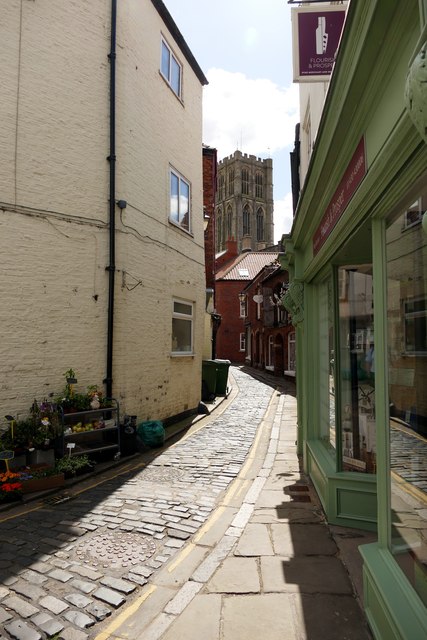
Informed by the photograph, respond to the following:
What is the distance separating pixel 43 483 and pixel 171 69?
10.9 m

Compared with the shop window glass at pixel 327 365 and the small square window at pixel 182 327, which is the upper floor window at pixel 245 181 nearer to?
the small square window at pixel 182 327

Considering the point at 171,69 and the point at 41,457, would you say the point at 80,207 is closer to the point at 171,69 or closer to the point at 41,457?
the point at 41,457

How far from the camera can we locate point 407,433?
276cm

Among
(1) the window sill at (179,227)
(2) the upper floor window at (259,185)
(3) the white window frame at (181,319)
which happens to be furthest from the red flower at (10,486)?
(2) the upper floor window at (259,185)

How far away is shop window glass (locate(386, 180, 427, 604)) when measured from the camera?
98.7 inches

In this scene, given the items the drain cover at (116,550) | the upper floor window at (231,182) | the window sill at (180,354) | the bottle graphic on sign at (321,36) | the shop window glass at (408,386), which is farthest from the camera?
the upper floor window at (231,182)

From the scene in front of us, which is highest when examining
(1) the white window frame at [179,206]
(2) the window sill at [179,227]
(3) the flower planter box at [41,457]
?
(1) the white window frame at [179,206]

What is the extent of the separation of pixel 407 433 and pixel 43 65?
852cm

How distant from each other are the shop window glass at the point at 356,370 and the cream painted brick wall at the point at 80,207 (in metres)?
4.90

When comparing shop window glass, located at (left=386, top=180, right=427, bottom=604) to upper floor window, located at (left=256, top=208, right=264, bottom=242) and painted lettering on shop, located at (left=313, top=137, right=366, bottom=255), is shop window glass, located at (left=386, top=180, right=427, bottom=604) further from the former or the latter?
upper floor window, located at (left=256, top=208, right=264, bottom=242)

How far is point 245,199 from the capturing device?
258 ft

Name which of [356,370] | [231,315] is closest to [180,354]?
[356,370]

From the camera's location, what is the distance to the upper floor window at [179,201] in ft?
36.9

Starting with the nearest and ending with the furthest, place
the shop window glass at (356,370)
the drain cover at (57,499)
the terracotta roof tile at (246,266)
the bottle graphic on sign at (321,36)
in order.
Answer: the shop window glass at (356,370) < the drain cover at (57,499) < the bottle graphic on sign at (321,36) < the terracotta roof tile at (246,266)
